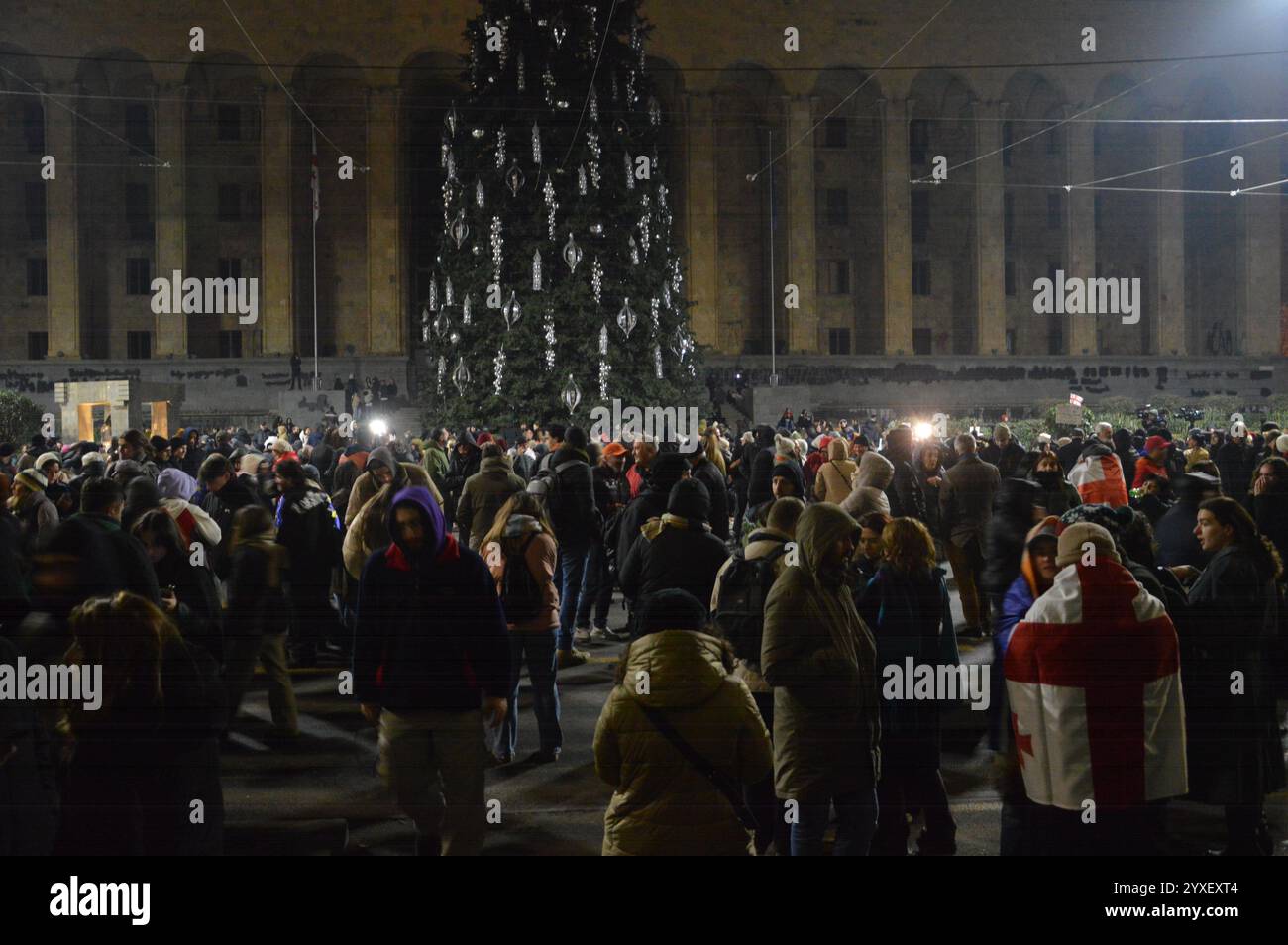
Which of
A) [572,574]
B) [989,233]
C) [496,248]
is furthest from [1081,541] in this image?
[989,233]

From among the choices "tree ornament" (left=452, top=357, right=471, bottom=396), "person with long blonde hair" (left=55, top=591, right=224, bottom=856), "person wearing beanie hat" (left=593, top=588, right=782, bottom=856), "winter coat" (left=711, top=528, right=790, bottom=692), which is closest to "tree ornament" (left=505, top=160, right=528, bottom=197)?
"tree ornament" (left=452, top=357, right=471, bottom=396)

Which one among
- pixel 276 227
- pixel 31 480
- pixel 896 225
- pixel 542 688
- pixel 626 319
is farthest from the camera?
pixel 896 225

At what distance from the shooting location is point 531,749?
7746mm

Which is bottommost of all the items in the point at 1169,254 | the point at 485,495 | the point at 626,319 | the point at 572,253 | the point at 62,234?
the point at 485,495

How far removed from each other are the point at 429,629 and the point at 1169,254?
48.9 meters

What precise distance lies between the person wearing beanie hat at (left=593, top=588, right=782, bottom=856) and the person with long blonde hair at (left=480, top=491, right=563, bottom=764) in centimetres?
314

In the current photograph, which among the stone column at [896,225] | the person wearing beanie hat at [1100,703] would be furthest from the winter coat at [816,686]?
the stone column at [896,225]

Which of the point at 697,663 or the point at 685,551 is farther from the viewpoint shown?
the point at 685,551

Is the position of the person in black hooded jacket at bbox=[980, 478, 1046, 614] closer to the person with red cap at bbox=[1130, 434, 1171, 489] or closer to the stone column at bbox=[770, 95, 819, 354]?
the person with red cap at bbox=[1130, 434, 1171, 489]

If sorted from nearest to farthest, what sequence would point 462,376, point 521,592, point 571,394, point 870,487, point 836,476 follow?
point 521,592
point 870,487
point 836,476
point 571,394
point 462,376

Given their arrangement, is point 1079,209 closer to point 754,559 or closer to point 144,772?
point 754,559

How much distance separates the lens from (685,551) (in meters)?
6.96

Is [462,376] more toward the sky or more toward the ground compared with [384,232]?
more toward the ground
